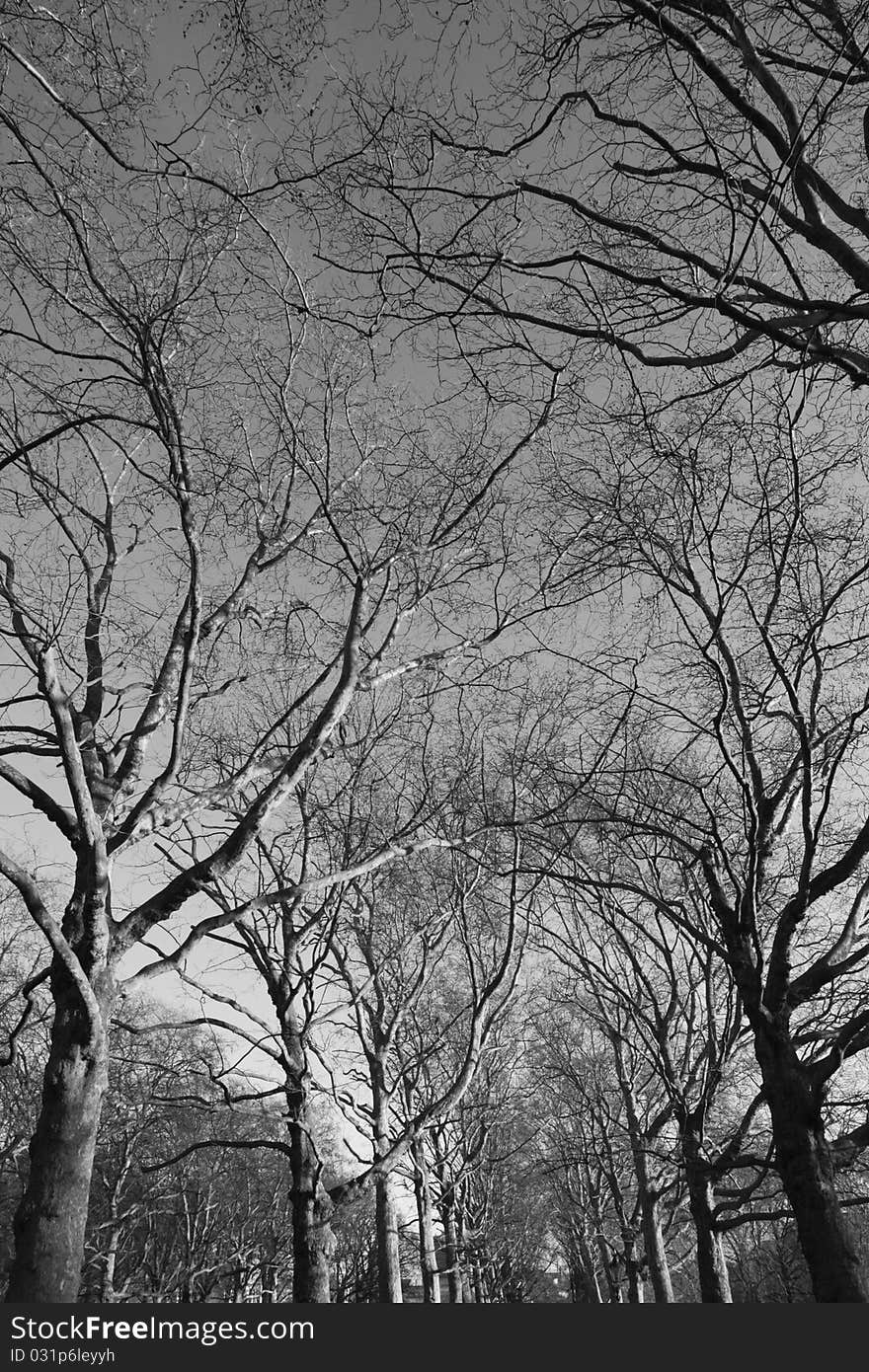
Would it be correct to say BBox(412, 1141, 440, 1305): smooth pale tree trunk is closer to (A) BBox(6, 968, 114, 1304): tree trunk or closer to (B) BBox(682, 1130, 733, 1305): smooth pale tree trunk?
(B) BBox(682, 1130, 733, 1305): smooth pale tree trunk

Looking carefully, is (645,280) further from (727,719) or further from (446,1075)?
(446,1075)

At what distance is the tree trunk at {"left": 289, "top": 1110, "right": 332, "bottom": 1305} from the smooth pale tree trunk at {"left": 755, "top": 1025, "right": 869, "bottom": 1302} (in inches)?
228

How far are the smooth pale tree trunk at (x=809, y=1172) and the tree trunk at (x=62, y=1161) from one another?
401 cm

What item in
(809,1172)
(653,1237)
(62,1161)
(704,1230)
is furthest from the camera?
(653,1237)

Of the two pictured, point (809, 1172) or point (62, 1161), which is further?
point (809, 1172)

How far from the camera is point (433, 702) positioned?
28.5 ft

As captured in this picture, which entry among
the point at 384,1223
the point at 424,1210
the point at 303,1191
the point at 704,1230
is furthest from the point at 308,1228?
the point at 424,1210

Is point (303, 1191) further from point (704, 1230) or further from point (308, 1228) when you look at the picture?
point (704, 1230)

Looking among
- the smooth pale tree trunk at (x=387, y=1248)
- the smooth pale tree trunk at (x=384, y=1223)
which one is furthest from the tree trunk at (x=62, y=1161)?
the smooth pale tree trunk at (x=387, y=1248)

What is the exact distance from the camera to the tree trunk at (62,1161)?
4.01m

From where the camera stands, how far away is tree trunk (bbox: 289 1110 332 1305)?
348 inches

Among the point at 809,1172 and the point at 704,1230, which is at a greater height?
the point at 809,1172

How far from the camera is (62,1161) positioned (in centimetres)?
425

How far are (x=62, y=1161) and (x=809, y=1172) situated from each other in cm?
425
